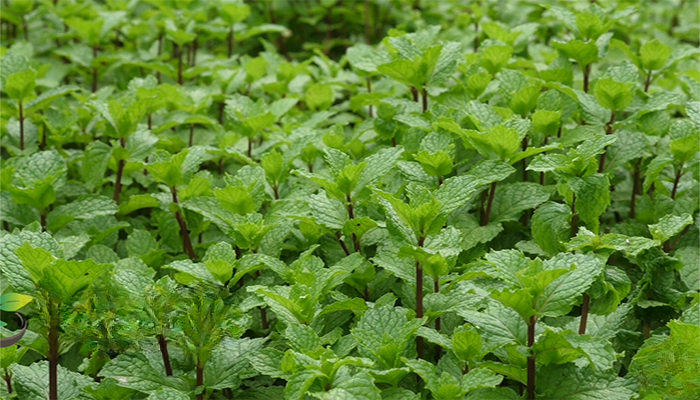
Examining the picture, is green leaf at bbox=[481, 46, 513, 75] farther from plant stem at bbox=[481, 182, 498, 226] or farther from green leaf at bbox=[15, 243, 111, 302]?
green leaf at bbox=[15, 243, 111, 302]

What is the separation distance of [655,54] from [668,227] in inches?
34.1

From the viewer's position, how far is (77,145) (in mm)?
2717

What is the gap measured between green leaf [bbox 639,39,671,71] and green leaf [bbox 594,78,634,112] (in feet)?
1.18

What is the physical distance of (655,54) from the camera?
244cm

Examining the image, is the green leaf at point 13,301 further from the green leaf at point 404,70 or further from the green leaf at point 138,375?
the green leaf at point 404,70

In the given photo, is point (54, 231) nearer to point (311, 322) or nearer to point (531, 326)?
point (311, 322)

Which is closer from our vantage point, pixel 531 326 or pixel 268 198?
pixel 531 326

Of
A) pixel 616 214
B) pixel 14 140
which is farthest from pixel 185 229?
pixel 616 214

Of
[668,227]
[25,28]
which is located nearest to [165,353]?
[668,227]

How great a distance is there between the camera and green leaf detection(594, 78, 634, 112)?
213cm

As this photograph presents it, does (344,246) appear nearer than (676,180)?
Yes

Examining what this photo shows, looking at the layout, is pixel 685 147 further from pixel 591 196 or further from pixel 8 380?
pixel 8 380

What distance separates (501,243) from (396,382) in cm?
65

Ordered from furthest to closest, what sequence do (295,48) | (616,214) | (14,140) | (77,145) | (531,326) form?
(295,48) → (77,145) → (14,140) → (616,214) → (531,326)
